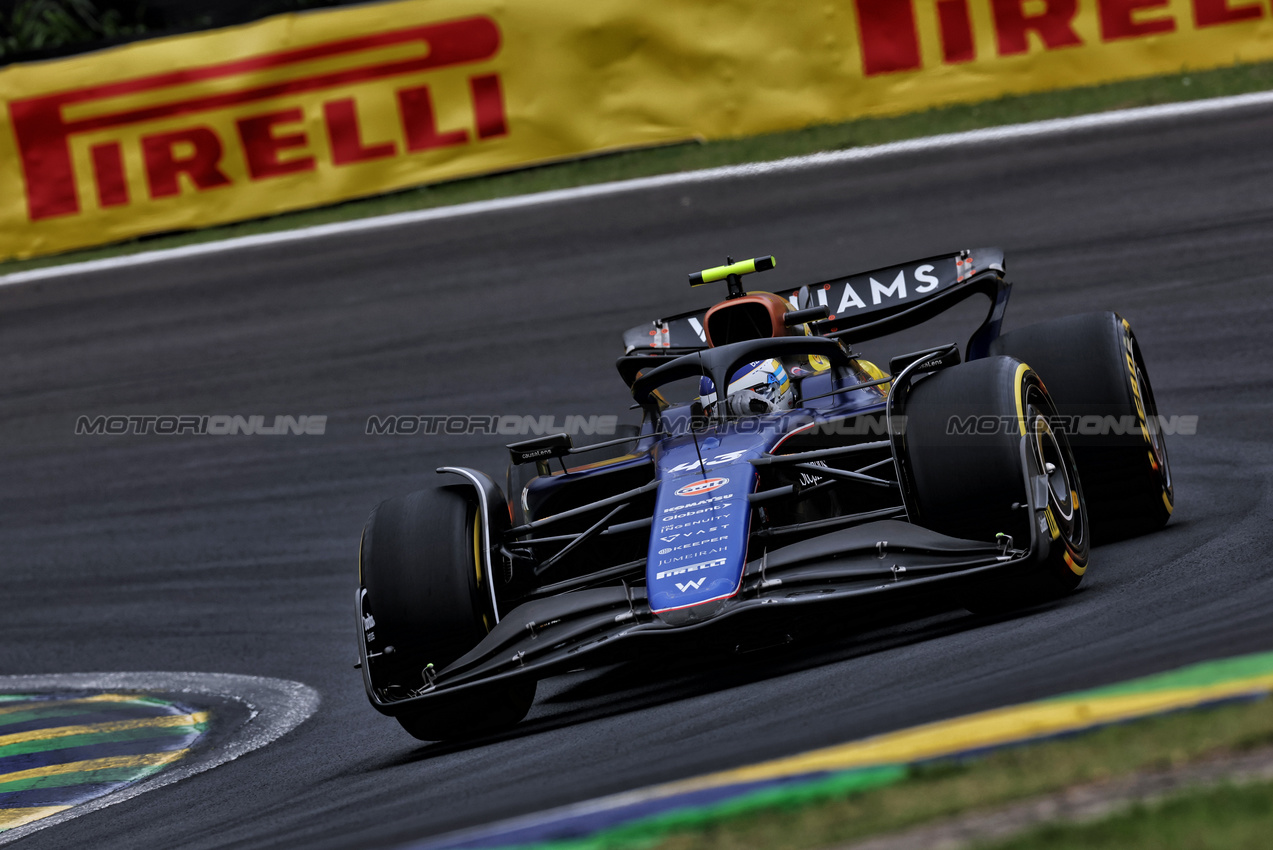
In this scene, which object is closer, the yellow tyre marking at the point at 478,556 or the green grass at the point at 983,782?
the green grass at the point at 983,782

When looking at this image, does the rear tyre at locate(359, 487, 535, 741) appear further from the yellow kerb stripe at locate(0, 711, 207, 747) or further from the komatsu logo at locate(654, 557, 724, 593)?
the yellow kerb stripe at locate(0, 711, 207, 747)

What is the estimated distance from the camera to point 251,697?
21.9 feet

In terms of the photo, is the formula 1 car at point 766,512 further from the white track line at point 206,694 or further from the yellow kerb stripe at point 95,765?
the yellow kerb stripe at point 95,765

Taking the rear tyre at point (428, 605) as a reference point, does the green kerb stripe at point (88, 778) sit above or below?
below

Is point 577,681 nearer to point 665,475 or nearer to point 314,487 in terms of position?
point 665,475

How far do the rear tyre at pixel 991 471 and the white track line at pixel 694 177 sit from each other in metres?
6.65

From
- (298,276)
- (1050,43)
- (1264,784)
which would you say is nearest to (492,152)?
(298,276)

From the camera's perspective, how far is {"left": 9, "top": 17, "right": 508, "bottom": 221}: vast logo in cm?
1221

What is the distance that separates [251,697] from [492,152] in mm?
6734

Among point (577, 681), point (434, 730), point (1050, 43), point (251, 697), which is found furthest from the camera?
point (1050, 43)

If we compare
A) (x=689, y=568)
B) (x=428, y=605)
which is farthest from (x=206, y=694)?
(x=689, y=568)

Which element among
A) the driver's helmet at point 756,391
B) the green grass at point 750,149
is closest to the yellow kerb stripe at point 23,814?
the driver's helmet at point 756,391

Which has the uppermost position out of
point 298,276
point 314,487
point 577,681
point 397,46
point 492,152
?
point 397,46

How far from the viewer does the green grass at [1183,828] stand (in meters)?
Result: 2.22
